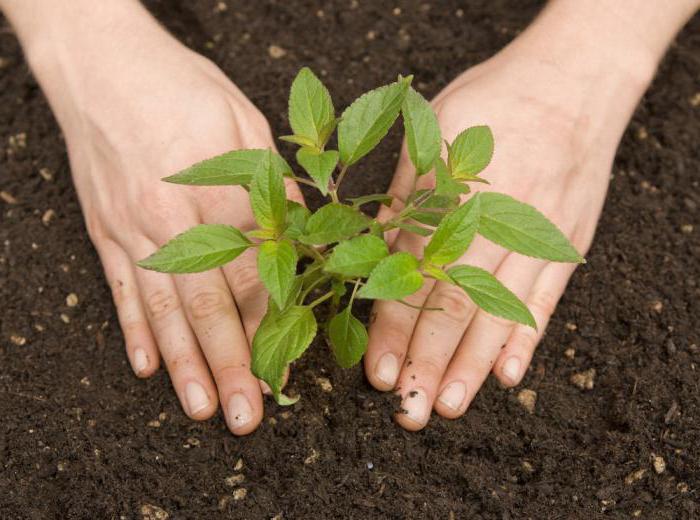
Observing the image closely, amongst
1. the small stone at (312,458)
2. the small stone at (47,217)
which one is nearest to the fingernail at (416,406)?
the small stone at (312,458)

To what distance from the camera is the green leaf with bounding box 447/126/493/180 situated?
156 centimetres

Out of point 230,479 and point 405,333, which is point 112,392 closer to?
point 230,479

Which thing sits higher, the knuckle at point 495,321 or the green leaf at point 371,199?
the green leaf at point 371,199

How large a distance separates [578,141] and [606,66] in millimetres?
232

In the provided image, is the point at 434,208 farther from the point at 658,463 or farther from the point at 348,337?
the point at 658,463

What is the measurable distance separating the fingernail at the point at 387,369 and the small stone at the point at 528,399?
12.8 inches

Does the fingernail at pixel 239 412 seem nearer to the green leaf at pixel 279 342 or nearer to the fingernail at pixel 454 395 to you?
the green leaf at pixel 279 342

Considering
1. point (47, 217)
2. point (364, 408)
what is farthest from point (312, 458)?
point (47, 217)

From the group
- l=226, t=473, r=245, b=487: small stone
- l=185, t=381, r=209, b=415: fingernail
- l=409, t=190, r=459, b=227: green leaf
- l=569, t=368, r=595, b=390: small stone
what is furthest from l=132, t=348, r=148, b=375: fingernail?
l=569, t=368, r=595, b=390: small stone

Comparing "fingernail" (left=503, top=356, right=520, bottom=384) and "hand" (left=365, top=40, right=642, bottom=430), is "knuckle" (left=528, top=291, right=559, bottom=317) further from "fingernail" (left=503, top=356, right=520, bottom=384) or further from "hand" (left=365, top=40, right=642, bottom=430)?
"fingernail" (left=503, top=356, right=520, bottom=384)

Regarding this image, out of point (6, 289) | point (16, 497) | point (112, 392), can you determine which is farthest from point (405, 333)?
point (6, 289)

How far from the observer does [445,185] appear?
1499 millimetres

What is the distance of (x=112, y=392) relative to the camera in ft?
6.26

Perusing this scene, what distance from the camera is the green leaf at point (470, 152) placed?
156 centimetres
